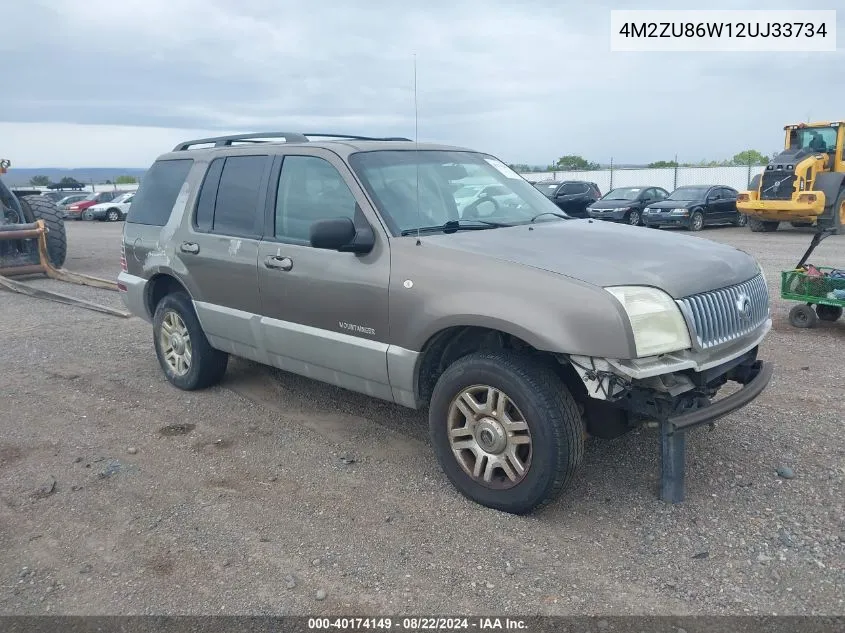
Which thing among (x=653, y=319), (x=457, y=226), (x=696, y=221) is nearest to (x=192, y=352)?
(x=457, y=226)

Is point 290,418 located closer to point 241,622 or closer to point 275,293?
point 275,293

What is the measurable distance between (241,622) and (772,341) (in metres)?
5.95

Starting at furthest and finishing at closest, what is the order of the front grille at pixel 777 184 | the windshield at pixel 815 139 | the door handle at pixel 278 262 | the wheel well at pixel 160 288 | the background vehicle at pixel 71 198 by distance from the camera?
the background vehicle at pixel 71 198 → the windshield at pixel 815 139 → the front grille at pixel 777 184 → the wheel well at pixel 160 288 → the door handle at pixel 278 262

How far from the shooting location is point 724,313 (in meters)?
3.69

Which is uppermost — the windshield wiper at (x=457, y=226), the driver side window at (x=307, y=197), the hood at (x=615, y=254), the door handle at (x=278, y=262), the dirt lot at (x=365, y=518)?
the driver side window at (x=307, y=197)

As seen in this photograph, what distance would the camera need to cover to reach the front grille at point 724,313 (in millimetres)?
3490

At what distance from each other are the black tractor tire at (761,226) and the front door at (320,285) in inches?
707

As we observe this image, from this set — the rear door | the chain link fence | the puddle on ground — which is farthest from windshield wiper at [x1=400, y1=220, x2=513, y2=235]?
the chain link fence

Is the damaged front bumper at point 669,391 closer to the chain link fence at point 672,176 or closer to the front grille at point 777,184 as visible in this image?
the front grille at point 777,184

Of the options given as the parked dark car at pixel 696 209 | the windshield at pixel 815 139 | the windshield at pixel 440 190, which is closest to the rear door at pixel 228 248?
the windshield at pixel 440 190

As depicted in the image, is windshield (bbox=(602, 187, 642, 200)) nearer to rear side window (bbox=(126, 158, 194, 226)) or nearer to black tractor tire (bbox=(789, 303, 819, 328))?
black tractor tire (bbox=(789, 303, 819, 328))

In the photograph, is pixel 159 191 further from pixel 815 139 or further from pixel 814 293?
pixel 815 139

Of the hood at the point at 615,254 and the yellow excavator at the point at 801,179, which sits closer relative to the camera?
the hood at the point at 615,254

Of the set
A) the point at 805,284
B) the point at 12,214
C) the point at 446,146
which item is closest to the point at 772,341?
the point at 805,284
